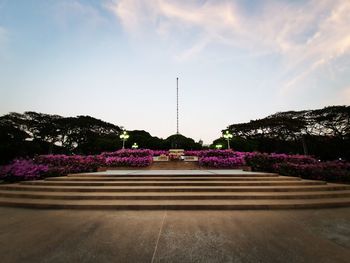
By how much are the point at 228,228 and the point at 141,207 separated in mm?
2411

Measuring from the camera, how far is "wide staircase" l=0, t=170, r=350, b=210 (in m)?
5.36

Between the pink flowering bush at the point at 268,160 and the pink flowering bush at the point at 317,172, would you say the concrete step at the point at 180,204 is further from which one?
the pink flowering bush at the point at 268,160

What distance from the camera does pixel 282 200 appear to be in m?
5.79

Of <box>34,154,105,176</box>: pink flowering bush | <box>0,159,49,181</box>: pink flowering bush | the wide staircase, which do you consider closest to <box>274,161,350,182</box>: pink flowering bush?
the wide staircase

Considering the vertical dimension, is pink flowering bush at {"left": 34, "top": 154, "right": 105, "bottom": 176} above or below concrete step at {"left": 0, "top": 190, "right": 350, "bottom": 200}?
above

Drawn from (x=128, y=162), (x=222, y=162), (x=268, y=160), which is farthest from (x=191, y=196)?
(x=128, y=162)

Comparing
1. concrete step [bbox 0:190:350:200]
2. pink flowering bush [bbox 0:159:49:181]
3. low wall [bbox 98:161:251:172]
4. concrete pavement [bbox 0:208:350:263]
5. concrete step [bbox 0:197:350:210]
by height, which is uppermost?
low wall [bbox 98:161:251:172]

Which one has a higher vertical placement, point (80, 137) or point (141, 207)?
point (80, 137)

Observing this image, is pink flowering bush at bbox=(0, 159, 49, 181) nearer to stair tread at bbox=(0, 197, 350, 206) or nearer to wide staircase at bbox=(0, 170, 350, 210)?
wide staircase at bbox=(0, 170, 350, 210)

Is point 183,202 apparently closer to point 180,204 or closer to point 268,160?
point 180,204

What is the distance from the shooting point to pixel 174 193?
6.32 meters

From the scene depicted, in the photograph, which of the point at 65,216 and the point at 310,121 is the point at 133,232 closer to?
the point at 65,216

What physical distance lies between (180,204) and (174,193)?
3.42 ft

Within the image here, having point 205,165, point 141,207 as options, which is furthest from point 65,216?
point 205,165
